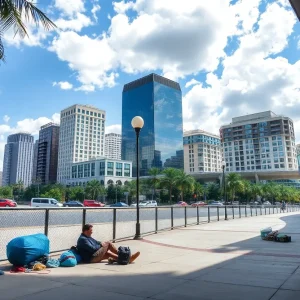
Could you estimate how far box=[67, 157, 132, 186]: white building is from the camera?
14212 centimetres

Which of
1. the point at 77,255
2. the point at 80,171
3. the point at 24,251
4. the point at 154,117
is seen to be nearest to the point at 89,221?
the point at 77,255

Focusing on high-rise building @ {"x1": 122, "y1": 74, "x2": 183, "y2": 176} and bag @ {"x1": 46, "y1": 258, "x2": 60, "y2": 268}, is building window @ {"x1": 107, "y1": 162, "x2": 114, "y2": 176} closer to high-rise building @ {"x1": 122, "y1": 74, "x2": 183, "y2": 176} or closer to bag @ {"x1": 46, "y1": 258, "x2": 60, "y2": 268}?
high-rise building @ {"x1": 122, "y1": 74, "x2": 183, "y2": 176}

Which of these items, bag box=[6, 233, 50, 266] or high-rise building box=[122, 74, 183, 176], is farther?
high-rise building box=[122, 74, 183, 176]

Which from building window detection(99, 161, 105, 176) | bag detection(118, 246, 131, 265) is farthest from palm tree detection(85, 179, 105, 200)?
bag detection(118, 246, 131, 265)

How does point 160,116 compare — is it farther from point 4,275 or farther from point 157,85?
point 4,275

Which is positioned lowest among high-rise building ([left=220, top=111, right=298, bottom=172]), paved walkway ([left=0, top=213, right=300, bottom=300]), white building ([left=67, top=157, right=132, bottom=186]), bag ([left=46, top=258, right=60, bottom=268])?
paved walkway ([left=0, top=213, right=300, bottom=300])

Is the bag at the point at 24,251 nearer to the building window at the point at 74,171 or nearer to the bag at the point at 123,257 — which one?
the bag at the point at 123,257

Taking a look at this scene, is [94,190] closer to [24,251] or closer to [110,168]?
[110,168]

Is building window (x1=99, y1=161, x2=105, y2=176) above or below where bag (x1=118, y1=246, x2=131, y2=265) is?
above

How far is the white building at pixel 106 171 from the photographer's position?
142 metres

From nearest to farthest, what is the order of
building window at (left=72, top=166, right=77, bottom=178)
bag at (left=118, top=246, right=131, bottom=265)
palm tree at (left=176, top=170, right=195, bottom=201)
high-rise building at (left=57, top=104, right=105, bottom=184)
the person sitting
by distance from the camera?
bag at (left=118, top=246, right=131, bottom=265)
the person sitting
palm tree at (left=176, top=170, right=195, bottom=201)
building window at (left=72, top=166, right=77, bottom=178)
high-rise building at (left=57, top=104, right=105, bottom=184)

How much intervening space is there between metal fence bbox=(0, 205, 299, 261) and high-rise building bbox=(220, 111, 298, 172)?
505ft

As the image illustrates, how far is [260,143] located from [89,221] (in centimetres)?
17191

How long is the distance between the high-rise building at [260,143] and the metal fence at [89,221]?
154 meters
